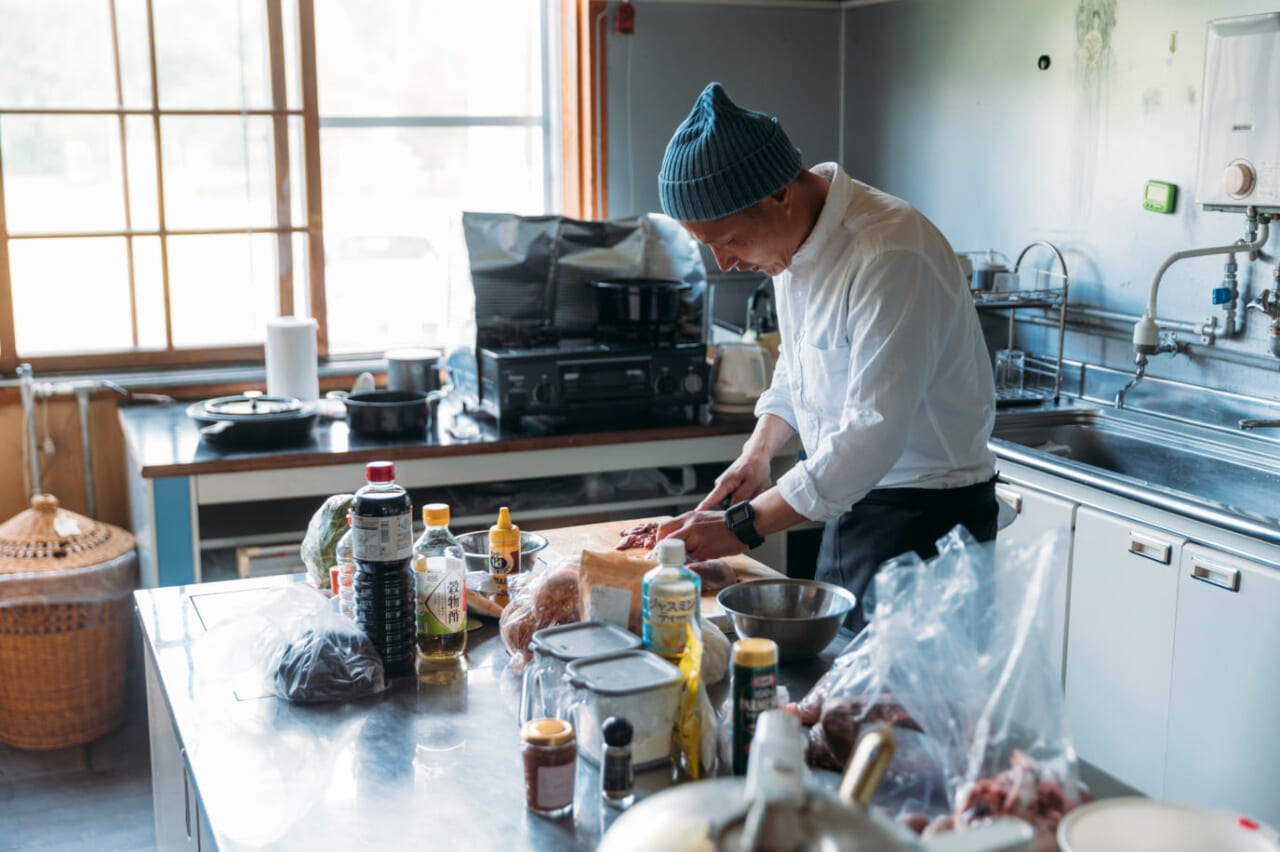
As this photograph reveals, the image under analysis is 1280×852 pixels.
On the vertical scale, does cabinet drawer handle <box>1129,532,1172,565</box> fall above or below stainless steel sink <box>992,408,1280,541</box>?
below

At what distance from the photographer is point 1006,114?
3.69 meters

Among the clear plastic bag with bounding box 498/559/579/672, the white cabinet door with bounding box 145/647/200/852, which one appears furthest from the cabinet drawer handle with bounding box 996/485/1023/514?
the white cabinet door with bounding box 145/647/200/852

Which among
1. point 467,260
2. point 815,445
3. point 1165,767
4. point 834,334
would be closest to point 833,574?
point 815,445

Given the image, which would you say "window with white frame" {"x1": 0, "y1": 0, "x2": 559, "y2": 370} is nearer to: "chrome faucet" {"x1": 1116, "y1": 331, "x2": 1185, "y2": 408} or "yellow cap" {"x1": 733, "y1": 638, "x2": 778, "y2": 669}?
"chrome faucet" {"x1": 1116, "y1": 331, "x2": 1185, "y2": 408}

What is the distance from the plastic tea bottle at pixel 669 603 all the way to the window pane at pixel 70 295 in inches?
112

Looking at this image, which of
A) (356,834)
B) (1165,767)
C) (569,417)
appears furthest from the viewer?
(569,417)

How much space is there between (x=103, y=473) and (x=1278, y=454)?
3211mm

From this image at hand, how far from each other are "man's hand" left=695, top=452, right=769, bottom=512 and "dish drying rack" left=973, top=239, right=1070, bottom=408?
46.9 inches

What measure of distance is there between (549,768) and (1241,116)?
2347mm

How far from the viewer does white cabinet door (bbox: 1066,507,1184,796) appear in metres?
2.57

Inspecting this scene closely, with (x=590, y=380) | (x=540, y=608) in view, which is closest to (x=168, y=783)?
(x=540, y=608)

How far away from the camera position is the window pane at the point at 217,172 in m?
3.77

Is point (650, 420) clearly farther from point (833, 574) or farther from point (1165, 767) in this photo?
point (1165, 767)

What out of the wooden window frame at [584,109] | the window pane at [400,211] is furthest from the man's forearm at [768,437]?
the wooden window frame at [584,109]
